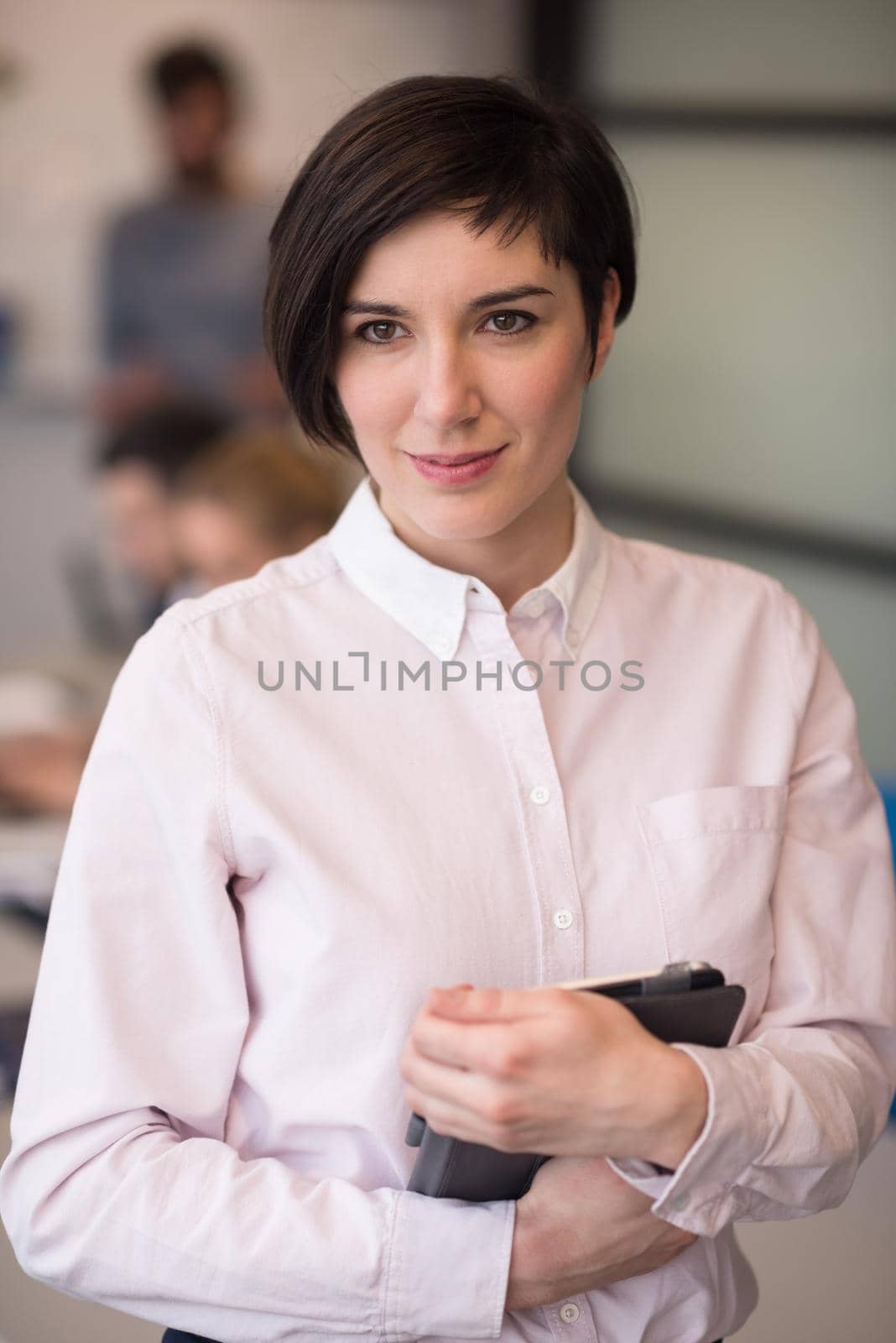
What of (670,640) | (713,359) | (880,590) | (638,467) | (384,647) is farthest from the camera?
(638,467)

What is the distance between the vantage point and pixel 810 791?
1253 millimetres

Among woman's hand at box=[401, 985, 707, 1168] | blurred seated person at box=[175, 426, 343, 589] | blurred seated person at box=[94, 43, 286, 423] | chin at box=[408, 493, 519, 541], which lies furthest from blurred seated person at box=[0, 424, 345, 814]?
woman's hand at box=[401, 985, 707, 1168]

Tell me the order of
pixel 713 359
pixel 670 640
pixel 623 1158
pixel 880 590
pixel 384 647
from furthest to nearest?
pixel 713 359
pixel 880 590
pixel 670 640
pixel 384 647
pixel 623 1158

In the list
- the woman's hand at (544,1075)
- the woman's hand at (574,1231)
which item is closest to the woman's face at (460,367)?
the woman's hand at (544,1075)

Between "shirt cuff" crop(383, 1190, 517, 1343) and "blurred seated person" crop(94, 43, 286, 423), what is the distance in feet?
12.3

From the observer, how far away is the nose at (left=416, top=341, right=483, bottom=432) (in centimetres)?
105

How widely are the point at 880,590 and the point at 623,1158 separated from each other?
2.71 meters

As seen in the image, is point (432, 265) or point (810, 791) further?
point (810, 791)

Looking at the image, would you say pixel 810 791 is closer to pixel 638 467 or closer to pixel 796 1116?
pixel 796 1116

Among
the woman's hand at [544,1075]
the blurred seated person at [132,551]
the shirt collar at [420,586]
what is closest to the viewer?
the woman's hand at [544,1075]

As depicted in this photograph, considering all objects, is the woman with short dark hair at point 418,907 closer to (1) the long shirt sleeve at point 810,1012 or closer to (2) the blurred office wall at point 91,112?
(1) the long shirt sleeve at point 810,1012

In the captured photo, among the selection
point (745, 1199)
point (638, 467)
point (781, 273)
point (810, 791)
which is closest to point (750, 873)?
point (810, 791)

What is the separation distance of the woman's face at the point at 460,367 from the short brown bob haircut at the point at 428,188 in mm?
15

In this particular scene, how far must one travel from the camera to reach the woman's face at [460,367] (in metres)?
1.05
